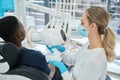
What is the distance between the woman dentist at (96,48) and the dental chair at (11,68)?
0.38 m

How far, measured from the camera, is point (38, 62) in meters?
0.99

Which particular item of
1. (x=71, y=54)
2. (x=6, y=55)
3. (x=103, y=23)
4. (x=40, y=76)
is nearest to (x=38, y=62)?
(x=40, y=76)

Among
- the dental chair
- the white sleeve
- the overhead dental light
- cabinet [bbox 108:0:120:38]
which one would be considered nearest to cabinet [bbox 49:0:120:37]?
cabinet [bbox 108:0:120:38]

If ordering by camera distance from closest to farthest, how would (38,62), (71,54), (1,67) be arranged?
(1,67) < (38,62) < (71,54)

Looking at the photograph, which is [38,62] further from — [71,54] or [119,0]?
[119,0]

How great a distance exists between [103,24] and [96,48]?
167 mm

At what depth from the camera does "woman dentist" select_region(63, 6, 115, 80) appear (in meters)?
1.17

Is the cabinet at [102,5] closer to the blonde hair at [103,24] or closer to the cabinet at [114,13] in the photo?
the cabinet at [114,13]

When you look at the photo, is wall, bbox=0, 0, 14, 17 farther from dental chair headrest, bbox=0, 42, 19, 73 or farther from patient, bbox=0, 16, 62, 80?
dental chair headrest, bbox=0, 42, 19, 73

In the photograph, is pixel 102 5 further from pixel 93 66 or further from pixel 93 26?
A: pixel 93 66

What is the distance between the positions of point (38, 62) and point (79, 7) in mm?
1749

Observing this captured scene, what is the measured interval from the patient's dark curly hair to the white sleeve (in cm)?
51

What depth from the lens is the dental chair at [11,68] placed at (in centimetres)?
82

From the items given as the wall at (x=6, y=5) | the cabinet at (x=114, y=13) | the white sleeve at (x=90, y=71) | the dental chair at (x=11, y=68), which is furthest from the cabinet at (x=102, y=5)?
the dental chair at (x=11, y=68)
